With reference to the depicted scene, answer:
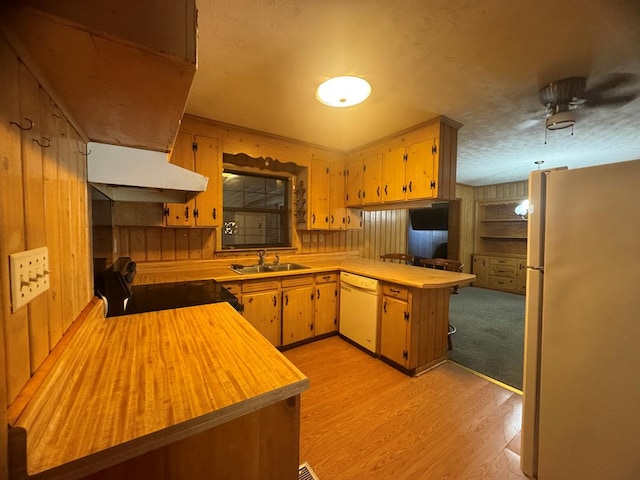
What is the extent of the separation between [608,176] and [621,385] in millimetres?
869

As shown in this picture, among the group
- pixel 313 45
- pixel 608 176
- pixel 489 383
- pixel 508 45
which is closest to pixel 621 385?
pixel 608 176

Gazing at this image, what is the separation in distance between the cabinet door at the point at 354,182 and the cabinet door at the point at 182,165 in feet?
6.51

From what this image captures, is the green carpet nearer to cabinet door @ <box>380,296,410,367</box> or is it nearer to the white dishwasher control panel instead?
cabinet door @ <box>380,296,410,367</box>

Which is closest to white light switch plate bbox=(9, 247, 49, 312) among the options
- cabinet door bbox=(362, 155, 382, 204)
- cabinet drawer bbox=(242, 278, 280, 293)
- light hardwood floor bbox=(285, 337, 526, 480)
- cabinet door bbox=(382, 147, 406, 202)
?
light hardwood floor bbox=(285, 337, 526, 480)

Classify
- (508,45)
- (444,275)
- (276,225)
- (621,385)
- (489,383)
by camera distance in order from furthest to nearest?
(276,225) < (444,275) < (489,383) < (508,45) < (621,385)

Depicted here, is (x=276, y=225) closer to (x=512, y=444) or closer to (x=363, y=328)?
(x=363, y=328)

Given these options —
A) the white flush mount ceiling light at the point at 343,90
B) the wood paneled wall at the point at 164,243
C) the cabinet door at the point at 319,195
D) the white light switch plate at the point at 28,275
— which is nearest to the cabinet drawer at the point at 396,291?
the cabinet door at the point at 319,195

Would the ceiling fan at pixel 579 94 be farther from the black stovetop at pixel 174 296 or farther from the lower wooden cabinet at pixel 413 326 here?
the black stovetop at pixel 174 296

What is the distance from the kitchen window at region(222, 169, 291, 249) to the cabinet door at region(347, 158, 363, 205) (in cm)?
85

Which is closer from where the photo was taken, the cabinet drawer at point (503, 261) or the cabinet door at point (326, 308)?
the cabinet door at point (326, 308)

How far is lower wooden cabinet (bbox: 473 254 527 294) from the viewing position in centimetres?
546

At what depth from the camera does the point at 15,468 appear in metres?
0.47

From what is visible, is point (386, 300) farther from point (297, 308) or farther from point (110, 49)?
point (110, 49)

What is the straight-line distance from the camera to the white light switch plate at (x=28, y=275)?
54 centimetres
